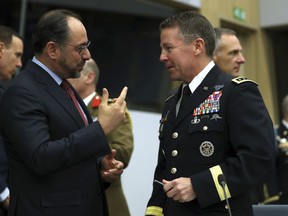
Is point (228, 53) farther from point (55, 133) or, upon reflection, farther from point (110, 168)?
point (55, 133)

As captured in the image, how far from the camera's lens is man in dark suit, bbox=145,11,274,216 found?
93.4 inches

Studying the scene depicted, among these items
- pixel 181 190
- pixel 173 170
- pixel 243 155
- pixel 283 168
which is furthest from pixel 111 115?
pixel 283 168

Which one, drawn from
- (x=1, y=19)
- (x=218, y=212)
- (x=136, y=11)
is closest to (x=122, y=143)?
(x=218, y=212)

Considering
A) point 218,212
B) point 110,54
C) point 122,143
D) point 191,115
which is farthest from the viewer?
point 110,54

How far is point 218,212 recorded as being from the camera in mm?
2422

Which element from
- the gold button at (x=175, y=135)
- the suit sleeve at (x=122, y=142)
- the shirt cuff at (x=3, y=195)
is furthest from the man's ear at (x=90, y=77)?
the gold button at (x=175, y=135)

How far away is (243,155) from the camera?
2355 millimetres

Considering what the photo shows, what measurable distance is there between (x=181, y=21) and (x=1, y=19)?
343 cm

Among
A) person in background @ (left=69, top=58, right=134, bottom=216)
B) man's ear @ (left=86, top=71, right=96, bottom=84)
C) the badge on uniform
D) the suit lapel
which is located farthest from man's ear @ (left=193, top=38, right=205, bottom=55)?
man's ear @ (left=86, top=71, right=96, bottom=84)

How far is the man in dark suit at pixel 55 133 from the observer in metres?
2.48

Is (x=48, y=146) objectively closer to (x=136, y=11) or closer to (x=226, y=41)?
(x=226, y=41)

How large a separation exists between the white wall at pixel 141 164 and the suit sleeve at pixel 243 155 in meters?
4.05

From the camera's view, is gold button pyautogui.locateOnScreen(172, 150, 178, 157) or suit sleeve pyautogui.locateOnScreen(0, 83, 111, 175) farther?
gold button pyautogui.locateOnScreen(172, 150, 178, 157)

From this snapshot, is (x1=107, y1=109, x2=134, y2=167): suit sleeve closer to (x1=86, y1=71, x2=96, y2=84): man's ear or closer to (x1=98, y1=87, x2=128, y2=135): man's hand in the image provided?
(x1=86, y1=71, x2=96, y2=84): man's ear
